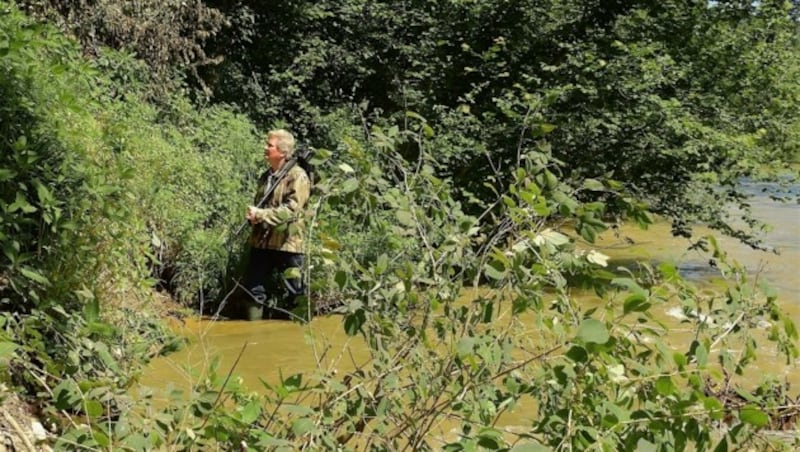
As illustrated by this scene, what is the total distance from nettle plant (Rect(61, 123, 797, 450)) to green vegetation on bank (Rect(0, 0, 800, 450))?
0.04 feet

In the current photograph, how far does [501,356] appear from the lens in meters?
2.75

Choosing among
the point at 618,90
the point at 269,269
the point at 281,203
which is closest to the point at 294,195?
the point at 281,203

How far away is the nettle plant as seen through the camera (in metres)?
2.52

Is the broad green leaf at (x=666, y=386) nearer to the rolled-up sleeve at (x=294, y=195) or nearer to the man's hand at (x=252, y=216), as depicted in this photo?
the rolled-up sleeve at (x=294, y=195)

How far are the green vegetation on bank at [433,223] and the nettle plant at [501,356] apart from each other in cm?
1

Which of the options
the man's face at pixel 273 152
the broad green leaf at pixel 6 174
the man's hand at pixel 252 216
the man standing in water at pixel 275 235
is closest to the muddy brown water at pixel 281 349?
the man standing in water at pixel 275 235

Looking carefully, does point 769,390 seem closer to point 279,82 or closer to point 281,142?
point 281,142

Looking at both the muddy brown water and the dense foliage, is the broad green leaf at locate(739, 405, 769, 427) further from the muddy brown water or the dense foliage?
the dense foliage

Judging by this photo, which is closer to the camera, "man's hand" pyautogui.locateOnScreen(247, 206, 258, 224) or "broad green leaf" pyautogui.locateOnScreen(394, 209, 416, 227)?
"broad green leaf" pyautogui.locateOnScreen(394, 209, 416, 227)

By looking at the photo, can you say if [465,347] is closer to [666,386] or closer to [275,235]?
[666,386]

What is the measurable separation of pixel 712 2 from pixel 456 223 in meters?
10.3

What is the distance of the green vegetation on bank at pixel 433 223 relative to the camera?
2734mm

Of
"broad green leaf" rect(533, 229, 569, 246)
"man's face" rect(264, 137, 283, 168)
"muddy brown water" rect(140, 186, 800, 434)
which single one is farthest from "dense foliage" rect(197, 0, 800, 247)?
"broad green leaf" rect(533, 229, 569, 246)

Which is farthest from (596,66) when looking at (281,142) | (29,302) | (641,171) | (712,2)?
(29,302)
